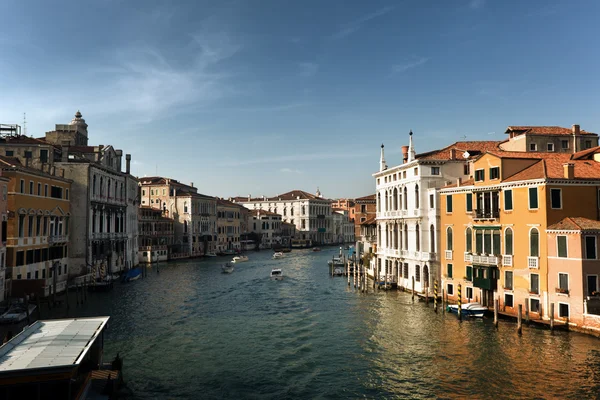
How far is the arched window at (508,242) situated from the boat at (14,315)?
2361 cm

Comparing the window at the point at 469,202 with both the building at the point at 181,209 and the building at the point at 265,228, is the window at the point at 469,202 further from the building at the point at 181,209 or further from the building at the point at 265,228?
the building at the point at 265,228

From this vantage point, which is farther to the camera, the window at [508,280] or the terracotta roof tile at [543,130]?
the terracotta roof tile at [543,130]

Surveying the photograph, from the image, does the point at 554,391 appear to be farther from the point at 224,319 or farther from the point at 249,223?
the point at 249,223

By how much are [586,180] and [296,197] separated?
90.7 metres

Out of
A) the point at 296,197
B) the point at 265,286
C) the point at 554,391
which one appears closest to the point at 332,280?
the point at 265,286

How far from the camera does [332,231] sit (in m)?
117

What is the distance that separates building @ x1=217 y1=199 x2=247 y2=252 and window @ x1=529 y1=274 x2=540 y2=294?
5941cm

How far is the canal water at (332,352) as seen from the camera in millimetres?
14891

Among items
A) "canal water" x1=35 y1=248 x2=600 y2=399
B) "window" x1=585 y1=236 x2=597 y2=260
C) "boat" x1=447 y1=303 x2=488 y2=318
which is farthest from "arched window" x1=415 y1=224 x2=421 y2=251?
"window" x1=585 y1=236 x2=597 y2=260

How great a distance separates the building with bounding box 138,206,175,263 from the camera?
58812mm

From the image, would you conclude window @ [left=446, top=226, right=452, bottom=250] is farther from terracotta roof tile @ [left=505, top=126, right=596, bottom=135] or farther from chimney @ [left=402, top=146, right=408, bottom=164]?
chimney @ [left=402, top=146, right=408, bottom=164]

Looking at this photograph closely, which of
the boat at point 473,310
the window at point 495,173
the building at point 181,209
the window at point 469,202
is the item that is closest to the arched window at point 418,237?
the window at point 469,202

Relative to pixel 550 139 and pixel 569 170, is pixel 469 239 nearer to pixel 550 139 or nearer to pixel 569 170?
pixel 569 170

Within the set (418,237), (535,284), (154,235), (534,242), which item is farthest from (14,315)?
(154,235)
